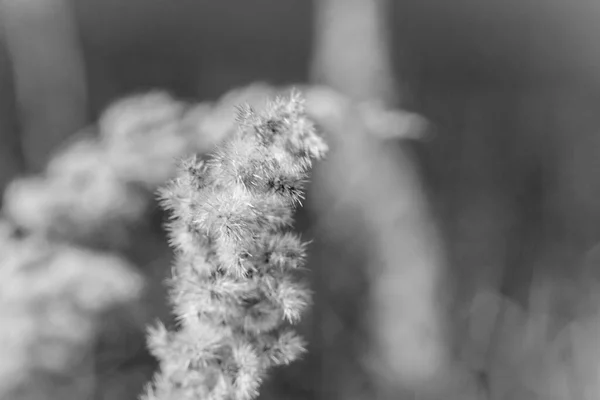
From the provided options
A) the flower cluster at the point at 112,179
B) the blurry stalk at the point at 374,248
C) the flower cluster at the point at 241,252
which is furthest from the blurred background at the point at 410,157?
the flower cluster at the point at 241,252

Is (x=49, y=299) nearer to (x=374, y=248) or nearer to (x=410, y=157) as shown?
(x=374, y=248)

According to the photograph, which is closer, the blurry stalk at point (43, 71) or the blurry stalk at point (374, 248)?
the blurry stalk at point (374, 248)

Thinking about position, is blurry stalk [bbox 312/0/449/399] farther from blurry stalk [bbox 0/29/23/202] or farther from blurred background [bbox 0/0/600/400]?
blurry stalk [bbox 0/29/23/202]

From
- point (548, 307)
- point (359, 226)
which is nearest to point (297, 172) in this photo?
point (548, 307)

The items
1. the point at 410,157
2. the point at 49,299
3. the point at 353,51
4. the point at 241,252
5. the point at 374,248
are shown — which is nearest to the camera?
the point at 241,252

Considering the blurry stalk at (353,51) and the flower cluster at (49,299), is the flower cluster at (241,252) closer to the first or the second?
the flower cluster at (49,299)

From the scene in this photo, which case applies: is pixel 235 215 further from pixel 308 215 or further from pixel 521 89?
pixel 521 89

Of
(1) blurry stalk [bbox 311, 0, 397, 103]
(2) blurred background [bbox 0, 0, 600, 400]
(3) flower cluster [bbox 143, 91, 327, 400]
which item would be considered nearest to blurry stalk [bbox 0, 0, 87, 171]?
(2) blurred background [bbox 0, 0, 600, 400]

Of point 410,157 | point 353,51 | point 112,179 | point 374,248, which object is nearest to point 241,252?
point 112,179
